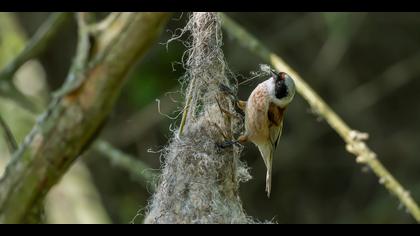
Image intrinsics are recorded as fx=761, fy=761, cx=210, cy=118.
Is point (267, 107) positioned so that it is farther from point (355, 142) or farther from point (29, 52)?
point (29, 52)

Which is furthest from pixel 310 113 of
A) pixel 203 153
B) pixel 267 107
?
pixel 203 153

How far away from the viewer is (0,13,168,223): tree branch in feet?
10.9

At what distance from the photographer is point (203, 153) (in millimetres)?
2982

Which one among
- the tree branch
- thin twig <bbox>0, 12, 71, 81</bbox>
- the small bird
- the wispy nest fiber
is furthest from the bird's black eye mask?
thin twig <bbox>0, 12, 71, 81</bbox>

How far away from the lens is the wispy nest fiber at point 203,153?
2.74 meters

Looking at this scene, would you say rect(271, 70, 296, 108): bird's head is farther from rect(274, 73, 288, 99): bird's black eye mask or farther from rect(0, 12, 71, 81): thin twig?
rect(0, 12, 71, 81): thin twig

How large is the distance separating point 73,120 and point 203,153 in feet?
2.28

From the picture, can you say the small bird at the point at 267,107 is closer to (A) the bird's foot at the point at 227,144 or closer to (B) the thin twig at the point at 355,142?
(B) the thin twig at the point at 355,142

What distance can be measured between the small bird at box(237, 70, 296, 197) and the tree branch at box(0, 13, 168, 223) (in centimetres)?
68

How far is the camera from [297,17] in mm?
7219

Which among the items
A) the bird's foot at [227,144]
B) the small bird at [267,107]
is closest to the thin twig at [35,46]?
the small bird at [267,107]

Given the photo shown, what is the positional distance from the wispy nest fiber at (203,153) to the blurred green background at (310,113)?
123 inches
